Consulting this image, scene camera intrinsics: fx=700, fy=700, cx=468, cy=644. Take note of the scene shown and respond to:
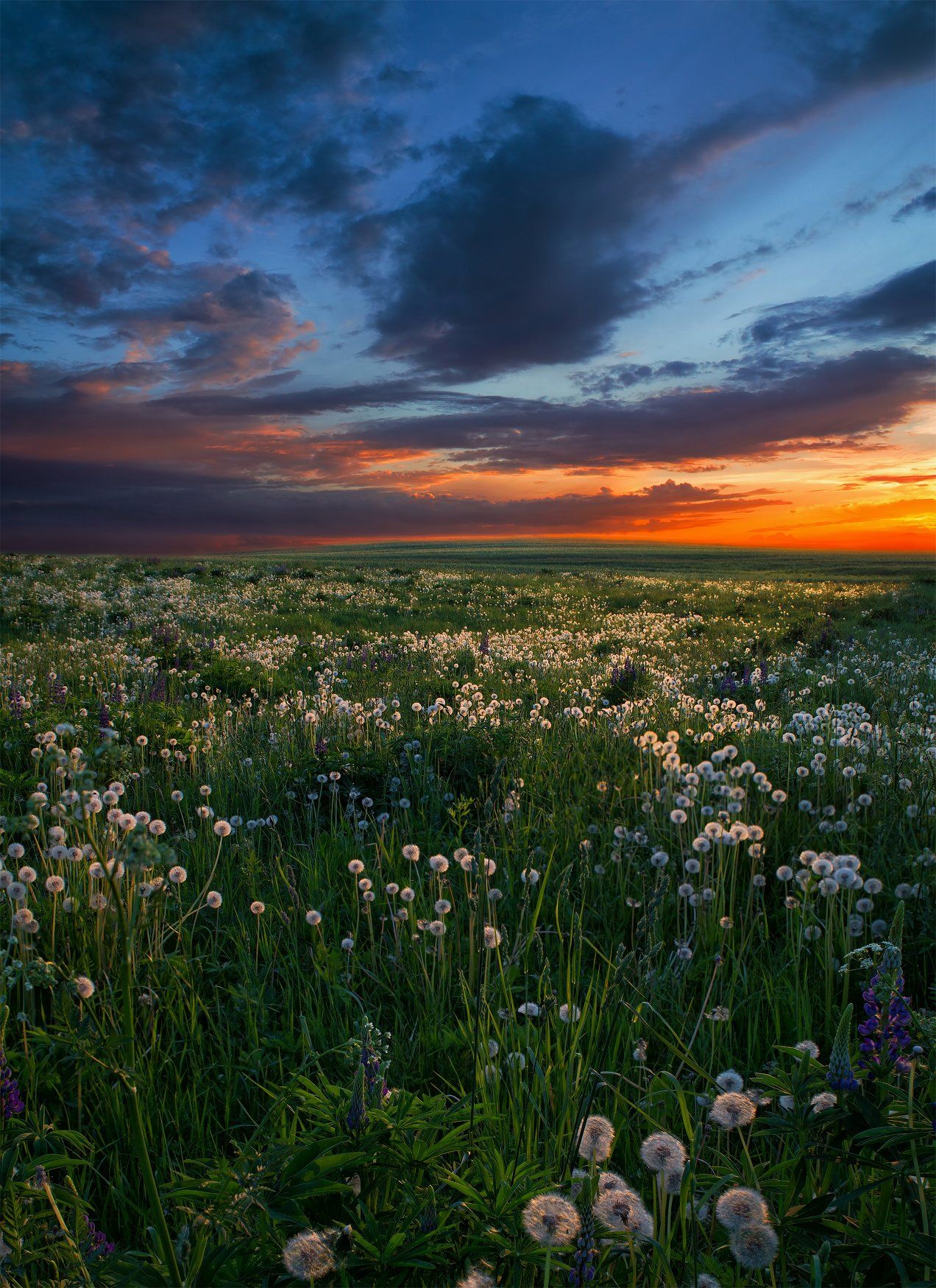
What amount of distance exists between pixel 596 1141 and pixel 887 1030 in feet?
2.53

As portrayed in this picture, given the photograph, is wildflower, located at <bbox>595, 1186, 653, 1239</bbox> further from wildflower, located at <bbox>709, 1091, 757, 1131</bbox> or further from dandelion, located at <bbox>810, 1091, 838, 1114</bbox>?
dandelion, located at <bbox>810, 1091, 838, 1114</bbox>

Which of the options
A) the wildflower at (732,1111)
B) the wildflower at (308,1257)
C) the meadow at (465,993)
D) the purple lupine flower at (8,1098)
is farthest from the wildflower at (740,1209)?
the purple lupine flower at (8,1098)

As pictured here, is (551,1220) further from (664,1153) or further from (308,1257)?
(308,1257)

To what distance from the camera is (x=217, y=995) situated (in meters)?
3.29

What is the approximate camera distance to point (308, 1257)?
1.38m

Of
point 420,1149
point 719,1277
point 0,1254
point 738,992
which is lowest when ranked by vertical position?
point 738,992

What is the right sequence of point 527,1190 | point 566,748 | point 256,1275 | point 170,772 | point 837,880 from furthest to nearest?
point 566,748
point 170,772
point 837,880
point 527,1190
point 256,1275

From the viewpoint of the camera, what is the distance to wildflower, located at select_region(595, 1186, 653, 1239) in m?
1.48

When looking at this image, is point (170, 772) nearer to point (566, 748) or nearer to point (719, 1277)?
point (566, 748)

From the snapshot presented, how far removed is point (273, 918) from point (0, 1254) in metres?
2.33

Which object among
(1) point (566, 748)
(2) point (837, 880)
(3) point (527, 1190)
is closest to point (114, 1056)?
(3) point (527, 1190)

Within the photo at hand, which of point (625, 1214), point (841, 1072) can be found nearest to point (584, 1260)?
point (625, 1214)

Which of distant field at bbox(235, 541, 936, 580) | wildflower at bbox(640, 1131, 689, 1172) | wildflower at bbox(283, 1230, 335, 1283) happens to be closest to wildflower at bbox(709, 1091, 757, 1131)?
wildflower at bbox(640, 1131, 689, 1172)

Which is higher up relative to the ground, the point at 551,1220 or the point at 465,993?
the point at 551,1220
